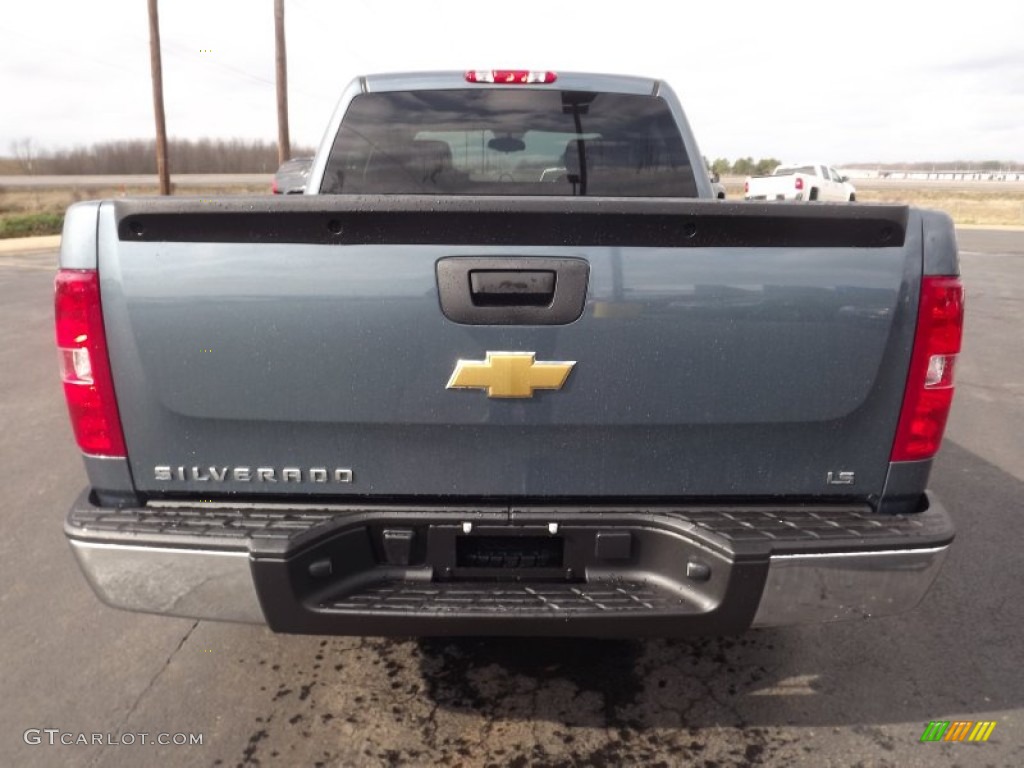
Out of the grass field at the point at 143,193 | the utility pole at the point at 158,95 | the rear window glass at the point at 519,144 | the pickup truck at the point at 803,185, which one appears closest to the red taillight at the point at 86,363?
the rear window glass at the point at 519,144

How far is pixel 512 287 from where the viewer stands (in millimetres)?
2082

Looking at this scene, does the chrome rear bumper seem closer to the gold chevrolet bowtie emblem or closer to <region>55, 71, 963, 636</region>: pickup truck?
<region>55, 71, 963, 636</region>: pickup truck

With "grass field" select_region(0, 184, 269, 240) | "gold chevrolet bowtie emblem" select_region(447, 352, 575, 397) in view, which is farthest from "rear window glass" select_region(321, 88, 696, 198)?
"grass field" select_region(0, 184, 269, 240)

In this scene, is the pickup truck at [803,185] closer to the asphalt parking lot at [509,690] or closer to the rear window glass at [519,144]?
the rear window glass at [519,144]

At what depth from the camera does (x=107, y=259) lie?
2.08 meters

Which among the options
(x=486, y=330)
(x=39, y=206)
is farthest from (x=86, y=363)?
(x=39, y=206)

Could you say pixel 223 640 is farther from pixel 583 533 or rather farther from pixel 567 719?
pixel 583 533

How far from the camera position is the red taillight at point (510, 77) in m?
3.73

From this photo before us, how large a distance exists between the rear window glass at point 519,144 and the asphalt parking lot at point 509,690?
6.69 feet

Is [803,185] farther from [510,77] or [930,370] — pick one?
[930,370]

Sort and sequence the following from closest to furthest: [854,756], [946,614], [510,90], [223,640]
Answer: [854,756] < [223,640] < [946,614] < [510,90]

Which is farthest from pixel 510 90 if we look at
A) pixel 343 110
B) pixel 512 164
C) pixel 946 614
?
pixel 946 614

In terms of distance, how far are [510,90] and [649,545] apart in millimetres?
2469

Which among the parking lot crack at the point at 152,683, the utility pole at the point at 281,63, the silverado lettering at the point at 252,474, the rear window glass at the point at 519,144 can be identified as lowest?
the parking lot crack at the point at 152,683
